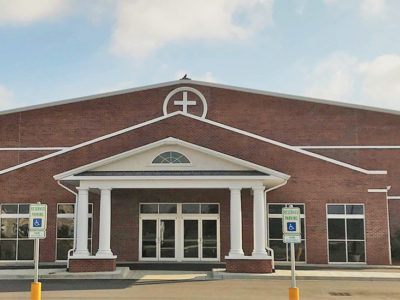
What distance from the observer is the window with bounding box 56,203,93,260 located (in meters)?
26.1

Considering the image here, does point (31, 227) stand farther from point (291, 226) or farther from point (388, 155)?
point (388, 155)

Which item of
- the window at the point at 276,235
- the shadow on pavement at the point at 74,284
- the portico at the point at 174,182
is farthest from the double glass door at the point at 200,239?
the shadow on pavement at the point at 74,284

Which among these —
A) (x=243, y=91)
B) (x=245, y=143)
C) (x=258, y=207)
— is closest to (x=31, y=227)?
(x=258, y=207)

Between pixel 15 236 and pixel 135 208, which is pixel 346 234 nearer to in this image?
pixel 135 208

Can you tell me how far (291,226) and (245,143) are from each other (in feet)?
47.6

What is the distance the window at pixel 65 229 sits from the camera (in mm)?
26141

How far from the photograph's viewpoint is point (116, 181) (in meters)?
21.5

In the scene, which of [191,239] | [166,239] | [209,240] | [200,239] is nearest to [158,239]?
[166,239]

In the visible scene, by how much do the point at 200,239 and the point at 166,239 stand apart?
162 centimetres

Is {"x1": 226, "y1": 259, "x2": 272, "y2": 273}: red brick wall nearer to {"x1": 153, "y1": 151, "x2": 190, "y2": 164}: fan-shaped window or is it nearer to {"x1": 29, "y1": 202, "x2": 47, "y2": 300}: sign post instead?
{"x1": 153, "y1": 151, "x2": 190, "y2": 164}: fan-shaped window

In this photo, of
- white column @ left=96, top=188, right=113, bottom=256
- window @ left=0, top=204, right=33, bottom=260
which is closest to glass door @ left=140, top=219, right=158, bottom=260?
white column @ left=96, top=188, right=113, bottom=256

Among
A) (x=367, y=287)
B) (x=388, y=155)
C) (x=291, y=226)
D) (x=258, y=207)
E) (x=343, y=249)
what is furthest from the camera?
(x=388, y=155)

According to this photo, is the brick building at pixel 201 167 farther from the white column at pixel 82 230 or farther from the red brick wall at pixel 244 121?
the white column at pixel 82 230

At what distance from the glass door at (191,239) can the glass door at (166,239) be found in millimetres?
568
